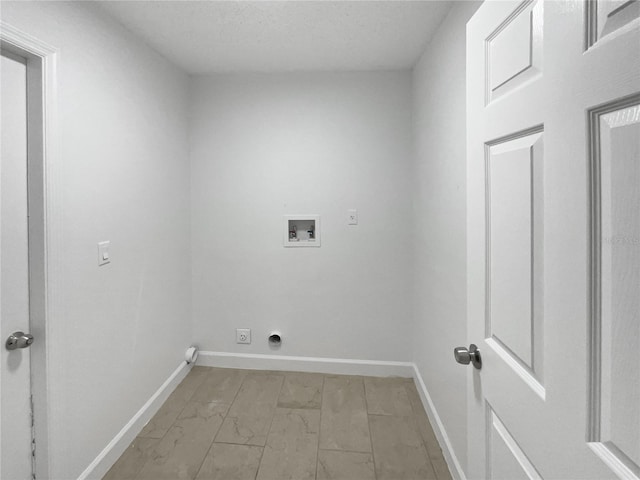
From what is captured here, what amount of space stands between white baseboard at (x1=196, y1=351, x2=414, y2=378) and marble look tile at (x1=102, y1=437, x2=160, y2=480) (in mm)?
841

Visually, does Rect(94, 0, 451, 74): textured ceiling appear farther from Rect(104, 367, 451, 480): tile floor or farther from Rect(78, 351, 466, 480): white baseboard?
Rect(104, 367, 451, 480): tile floor

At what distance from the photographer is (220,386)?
95.6 inches

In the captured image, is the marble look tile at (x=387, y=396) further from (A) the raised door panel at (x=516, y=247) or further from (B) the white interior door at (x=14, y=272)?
(B) the white interior door at (x=14, y=272)

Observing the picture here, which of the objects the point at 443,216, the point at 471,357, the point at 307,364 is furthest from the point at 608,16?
the point at 307,364

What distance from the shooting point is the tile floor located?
166 cm

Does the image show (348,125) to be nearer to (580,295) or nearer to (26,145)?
(26,145)

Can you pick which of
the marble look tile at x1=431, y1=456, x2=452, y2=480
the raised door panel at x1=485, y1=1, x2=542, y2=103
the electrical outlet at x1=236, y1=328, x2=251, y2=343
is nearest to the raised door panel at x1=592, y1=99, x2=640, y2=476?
the raised door panel at x1=485, y1=1, x2=542, y2=103

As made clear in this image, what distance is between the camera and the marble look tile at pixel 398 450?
165 cm

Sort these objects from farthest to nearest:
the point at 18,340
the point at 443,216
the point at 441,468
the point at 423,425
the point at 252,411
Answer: the point at 252,411 < the point at 423,425 < the point at 443,216 < the point at 441,468 < the point at 18,340

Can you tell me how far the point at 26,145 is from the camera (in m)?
1.33

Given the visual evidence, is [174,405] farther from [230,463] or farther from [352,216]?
[352,216]

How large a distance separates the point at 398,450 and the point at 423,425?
29 centimetres

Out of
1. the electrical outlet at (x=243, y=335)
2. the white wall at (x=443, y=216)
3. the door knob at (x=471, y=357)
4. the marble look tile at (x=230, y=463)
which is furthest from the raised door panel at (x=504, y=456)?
the electrical outlet at (x=243, y=335)

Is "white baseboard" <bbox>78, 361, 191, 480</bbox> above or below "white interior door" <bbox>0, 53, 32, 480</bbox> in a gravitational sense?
below
